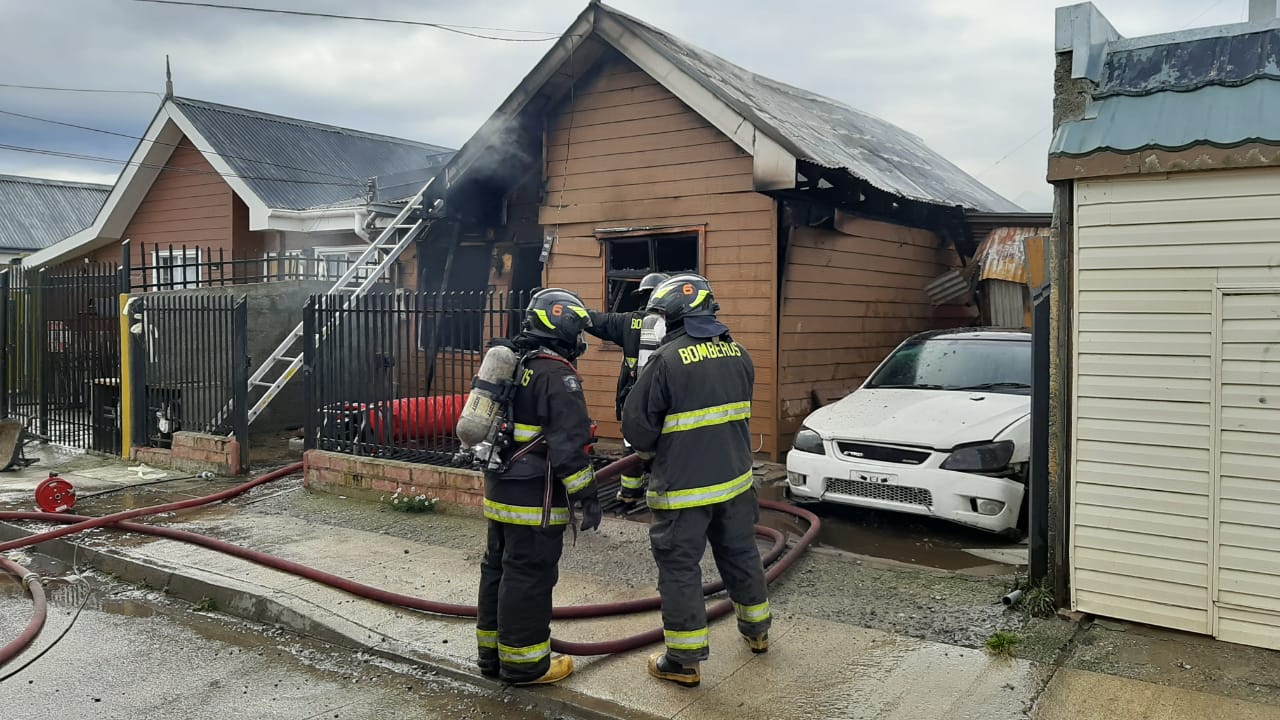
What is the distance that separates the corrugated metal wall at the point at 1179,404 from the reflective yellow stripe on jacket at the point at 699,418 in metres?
1.84

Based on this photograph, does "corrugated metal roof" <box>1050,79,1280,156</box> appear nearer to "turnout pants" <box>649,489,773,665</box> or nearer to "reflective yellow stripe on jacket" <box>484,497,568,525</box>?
"turnout pants" <box>649,489,773,665</box>

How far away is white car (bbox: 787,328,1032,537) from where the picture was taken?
601 cm

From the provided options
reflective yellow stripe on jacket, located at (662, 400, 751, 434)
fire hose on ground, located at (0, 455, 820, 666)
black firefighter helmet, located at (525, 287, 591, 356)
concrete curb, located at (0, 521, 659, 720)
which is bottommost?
concrete curb, located at (0, 521, 659, 720)

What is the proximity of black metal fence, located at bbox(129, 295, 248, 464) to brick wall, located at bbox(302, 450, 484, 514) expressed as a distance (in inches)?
62.5

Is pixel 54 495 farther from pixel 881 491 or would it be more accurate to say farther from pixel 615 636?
pixel 881 491

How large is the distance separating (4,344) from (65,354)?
157 cm

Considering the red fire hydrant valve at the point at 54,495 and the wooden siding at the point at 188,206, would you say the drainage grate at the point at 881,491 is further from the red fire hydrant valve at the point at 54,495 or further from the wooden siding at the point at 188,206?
the wooden siding at the point at 188,206

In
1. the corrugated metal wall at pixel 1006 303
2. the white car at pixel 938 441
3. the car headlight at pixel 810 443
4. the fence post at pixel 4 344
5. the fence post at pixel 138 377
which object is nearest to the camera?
the white car at pixel 938 441

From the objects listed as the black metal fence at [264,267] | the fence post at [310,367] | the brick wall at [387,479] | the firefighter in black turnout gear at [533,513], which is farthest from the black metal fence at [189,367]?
the firefighter in black turnout gear at [533,513]

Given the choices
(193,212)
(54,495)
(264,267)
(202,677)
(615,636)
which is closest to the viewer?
(202,677)

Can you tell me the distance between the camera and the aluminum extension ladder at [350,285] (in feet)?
35.5

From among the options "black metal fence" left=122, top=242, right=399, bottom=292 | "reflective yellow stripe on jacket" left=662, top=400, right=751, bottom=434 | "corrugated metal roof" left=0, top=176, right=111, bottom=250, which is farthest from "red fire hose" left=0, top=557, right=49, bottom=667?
"corrugated metal roof" left=0, top=176, right=111, bottom=250

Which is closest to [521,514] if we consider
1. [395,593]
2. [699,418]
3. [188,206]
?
[699,418]

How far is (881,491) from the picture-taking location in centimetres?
631
